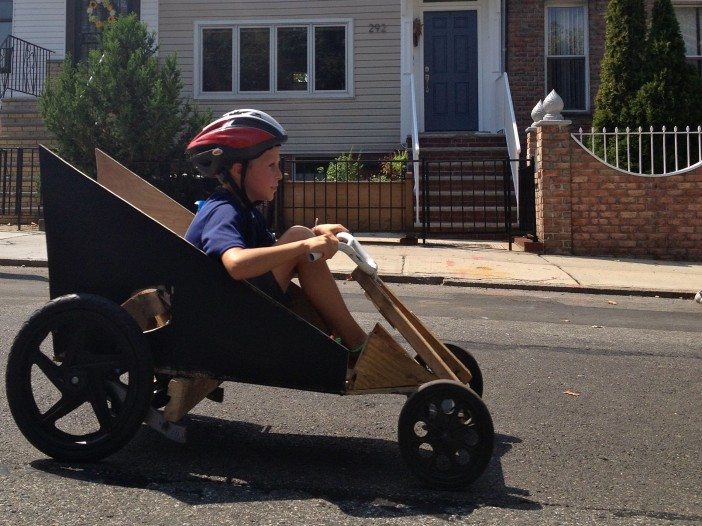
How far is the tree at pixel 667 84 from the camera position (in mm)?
Answer: 14422

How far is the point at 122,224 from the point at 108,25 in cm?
1287

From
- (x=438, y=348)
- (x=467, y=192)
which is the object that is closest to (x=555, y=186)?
(x=467, y=192)

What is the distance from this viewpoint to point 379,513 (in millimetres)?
3184

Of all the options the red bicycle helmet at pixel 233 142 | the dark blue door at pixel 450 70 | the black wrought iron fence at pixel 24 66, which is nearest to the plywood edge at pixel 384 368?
the red bicycle helmet at pixel 233 142

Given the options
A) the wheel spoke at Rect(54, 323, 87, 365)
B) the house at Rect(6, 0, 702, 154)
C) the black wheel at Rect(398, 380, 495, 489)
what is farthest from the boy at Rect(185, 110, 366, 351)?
the house at Rect(6, 0, 702, 154)

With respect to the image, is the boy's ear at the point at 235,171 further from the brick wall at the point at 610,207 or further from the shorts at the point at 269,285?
the brick wall at the point at 610,207

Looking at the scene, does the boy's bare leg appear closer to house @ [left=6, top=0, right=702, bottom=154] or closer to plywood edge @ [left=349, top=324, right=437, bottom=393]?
plywood edge @ [left=349, top=324, right=437, bottom=393]

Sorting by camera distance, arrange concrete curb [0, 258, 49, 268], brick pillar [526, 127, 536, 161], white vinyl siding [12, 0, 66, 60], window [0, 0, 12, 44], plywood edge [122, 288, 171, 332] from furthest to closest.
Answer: window [0, 0, 12, 44], white vinyl siding [12, 0, 66, 60], brick pillar [526, 127, 536, 161], concrete curb [0, 258, 49, 268], plywood edge [122, 288, 171, 332]

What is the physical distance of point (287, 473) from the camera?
3.60 meters

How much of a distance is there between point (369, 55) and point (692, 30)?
6390 millimetres

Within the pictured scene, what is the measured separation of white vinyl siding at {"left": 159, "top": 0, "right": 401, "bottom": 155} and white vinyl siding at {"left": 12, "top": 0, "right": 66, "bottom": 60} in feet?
6.90

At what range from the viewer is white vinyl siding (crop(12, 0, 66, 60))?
1814 centimetres

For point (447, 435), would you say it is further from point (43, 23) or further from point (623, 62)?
point (43, 23)

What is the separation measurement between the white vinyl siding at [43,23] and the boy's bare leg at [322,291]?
1605cm
